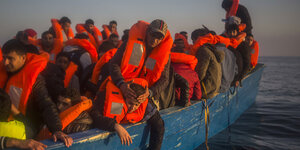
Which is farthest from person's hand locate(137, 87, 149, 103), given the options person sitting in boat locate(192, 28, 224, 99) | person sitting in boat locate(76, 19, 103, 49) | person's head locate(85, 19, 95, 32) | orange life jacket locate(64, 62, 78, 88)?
person's head locate(85, 19, 95, 32)

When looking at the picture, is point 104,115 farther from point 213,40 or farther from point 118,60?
point 213,40

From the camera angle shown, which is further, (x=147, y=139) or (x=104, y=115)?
(x=147, y=139)

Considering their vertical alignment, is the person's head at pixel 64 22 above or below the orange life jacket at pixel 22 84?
above

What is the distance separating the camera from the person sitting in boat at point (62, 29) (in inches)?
266

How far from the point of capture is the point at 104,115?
2451 mm

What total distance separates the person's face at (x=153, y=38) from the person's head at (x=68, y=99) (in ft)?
3.64

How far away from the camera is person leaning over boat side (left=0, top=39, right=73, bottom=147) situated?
84.0 inches

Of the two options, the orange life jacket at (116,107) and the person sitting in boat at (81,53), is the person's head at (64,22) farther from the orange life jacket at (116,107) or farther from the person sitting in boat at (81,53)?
the orange life jacket at (116,107)

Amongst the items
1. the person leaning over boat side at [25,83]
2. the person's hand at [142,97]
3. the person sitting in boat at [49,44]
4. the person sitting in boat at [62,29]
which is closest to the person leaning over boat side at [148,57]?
the person's hand at [142,97]

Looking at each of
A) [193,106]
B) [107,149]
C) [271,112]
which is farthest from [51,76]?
[271,112]

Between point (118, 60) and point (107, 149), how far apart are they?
1130 millimetres

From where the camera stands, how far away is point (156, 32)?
2811 millimetres

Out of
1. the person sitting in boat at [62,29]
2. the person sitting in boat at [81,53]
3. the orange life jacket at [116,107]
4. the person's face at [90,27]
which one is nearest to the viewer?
the orange life jacket at [116,107]

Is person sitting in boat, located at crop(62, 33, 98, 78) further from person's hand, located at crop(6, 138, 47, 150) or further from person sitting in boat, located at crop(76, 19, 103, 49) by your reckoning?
person sitting in boat, located at crop(76, 19, 103, 49)
